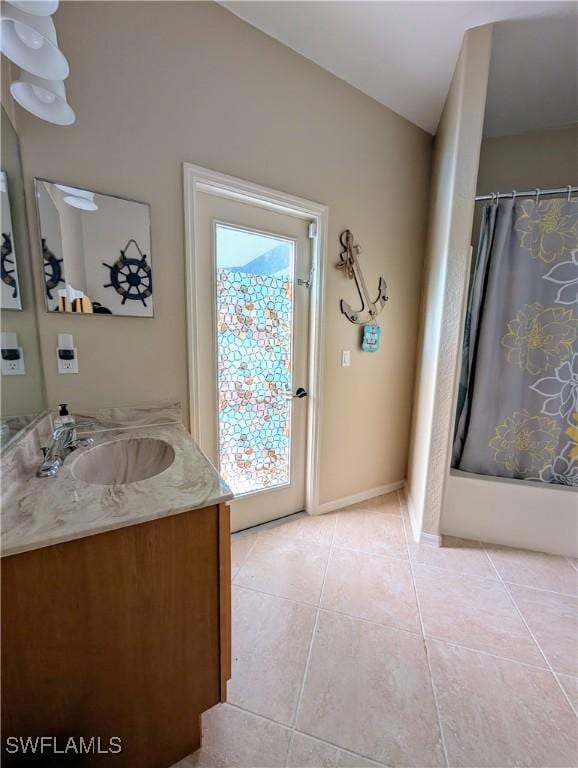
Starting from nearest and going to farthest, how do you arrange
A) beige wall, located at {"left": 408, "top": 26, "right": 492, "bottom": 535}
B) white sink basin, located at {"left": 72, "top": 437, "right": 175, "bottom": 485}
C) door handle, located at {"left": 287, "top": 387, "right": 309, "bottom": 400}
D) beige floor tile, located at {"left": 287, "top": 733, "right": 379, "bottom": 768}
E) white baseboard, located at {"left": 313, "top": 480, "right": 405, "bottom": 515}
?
1. beige floor tile, located at {"left": 287, "top": 733, "right": 379, "bottom": 768}
2. white sink basin, located at {"left": 72, "top": 437, "right": 175, "bottom": 485}
3. beige wall, located at {"left": 408, "top": 26, "right": 492, "bottom": 535}
4. door handle, located at {"left": 287, "top": 387, "right": 309, "bottom": 400}
5. white baseboard, located at {"left": 313, "top": 480, "right": 405, "bottom": 515}

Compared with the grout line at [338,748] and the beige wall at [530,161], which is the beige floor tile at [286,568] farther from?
the beige wall at [530,161]

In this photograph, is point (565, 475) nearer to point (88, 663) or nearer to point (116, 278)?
point (88, 663)

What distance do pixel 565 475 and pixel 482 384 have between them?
76 cm

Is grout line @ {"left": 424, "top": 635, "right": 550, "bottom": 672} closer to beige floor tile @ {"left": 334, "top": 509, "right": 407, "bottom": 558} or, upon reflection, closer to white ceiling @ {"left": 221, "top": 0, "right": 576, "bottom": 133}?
beige floor tile @ {"left": 334, "top": 509, "right": 407, "bottom": 558}

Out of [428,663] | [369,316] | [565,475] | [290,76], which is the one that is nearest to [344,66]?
[290,76]

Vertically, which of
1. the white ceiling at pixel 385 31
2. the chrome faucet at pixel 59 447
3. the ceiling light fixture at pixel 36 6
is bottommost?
the chrome faucet at pixel 59 447

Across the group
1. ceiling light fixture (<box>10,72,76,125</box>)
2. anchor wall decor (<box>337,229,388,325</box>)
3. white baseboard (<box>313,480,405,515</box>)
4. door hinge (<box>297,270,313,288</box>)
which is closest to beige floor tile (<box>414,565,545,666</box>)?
white baseboard (<box>313,480,405,515</box>)

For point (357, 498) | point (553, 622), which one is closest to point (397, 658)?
point (553, 622)

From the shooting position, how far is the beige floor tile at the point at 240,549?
1.74m

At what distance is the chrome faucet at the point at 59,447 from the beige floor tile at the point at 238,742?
99 cm

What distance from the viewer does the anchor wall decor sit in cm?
201

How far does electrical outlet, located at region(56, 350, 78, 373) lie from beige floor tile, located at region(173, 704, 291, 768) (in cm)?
141

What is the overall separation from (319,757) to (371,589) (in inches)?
28.8

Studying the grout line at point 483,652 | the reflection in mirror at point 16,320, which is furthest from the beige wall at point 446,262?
the reflection in mirror at point 16,320
